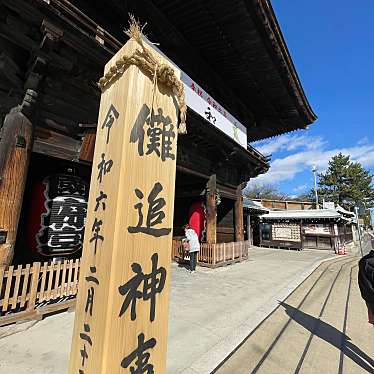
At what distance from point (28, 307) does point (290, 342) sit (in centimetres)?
425

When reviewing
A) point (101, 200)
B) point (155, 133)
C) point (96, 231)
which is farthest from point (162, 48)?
point (96, 231)

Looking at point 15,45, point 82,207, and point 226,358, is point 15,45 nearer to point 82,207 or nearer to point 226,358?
point 82,207

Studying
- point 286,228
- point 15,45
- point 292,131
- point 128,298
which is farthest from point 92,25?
point 286,228

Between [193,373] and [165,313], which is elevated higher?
[165,313]

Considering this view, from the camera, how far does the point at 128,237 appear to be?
1239 millimetres

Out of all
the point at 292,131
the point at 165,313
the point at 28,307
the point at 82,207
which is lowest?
the point at 28,307

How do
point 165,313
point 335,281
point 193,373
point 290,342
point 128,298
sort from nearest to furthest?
1. point 128,298
2. point 165,313
3. point 193,373
4. point 290,342
5. point 335,281

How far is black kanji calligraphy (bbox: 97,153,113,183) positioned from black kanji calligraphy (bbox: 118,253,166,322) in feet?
1.87

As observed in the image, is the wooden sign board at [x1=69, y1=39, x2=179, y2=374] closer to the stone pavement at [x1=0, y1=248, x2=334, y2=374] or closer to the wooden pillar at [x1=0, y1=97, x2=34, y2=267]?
the stone pavement at [x1=0, y1=248, x2=334, y2=374]

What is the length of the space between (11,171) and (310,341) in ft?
17.7

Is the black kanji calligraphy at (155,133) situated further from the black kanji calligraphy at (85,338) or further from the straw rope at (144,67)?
the black kanji calligraphy at (85,338)

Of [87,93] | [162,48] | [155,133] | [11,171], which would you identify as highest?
[162,48]

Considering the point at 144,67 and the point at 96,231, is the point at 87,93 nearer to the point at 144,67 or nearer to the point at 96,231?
the point at 144,67

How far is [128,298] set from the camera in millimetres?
1205
